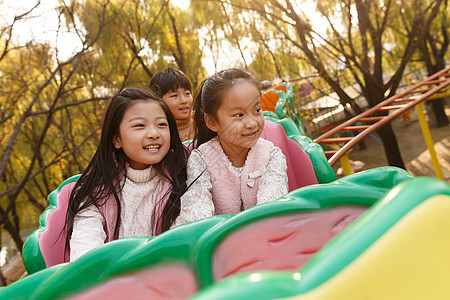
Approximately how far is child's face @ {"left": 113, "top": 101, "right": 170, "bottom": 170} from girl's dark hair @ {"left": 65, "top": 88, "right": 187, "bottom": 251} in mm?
32

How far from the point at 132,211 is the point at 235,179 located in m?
0.31

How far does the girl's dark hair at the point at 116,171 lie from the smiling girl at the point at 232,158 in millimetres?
44

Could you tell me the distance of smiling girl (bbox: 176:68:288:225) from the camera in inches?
40.7

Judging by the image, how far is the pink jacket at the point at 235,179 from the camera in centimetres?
112

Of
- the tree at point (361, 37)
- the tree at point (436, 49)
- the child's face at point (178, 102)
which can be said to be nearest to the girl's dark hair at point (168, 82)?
the child's face at point (178, 102)

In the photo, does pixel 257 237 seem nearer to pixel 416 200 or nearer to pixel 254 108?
pixel 416 200

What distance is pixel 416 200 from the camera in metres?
0.28

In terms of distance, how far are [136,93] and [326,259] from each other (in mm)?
957

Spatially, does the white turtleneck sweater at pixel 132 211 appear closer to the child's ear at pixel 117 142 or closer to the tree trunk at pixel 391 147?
the child's ear at pixel 117 142

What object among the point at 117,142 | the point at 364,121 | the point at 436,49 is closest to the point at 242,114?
the point at 117,142

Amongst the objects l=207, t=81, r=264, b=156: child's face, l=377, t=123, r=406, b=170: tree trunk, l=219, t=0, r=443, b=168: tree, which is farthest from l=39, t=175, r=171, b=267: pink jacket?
l=377, t=123, r=406, b=170: tree trunk

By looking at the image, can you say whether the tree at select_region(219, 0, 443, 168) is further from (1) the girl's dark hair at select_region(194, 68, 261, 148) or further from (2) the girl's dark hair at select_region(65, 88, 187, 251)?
(2) the girl's dark hair at select_region(65, 88, 187, 251)

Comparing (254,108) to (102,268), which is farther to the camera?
(254,108)

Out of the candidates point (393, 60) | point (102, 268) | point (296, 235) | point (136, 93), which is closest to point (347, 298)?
point (296, 235)
